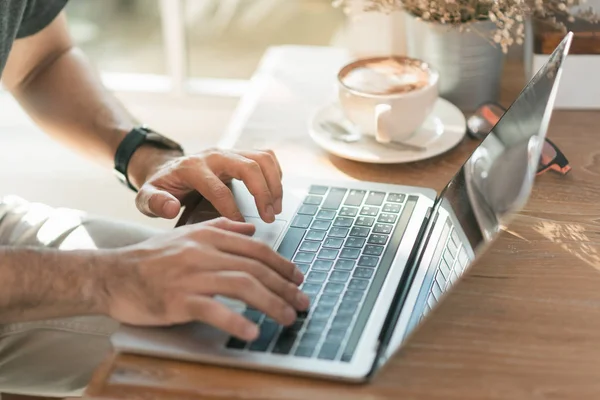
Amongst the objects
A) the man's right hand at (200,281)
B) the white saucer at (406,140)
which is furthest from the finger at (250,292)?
the white saucer at (406,140)

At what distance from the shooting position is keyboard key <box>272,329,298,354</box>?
68 cm

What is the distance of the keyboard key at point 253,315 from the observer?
2.33 feet

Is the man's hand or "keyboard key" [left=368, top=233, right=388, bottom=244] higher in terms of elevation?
the man's hand

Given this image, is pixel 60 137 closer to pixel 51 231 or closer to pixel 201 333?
pixel 51 231

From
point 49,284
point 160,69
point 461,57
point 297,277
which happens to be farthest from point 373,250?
point 160,69

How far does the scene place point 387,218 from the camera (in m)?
0.88

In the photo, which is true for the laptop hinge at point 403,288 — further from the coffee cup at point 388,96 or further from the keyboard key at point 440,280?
the coffee cup at point 388,96

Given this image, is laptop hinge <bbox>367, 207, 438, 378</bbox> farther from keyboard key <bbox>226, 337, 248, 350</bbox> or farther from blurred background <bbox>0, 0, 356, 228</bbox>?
blurred background <bbox>0, 0, 356, 228</bbox>

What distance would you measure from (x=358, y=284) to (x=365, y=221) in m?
0.13

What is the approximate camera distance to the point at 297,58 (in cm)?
135

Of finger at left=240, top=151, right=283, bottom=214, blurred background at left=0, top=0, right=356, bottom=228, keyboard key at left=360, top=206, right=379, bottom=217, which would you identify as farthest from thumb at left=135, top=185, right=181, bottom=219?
blurred background at left=0, top=0, right=356, bottom=228

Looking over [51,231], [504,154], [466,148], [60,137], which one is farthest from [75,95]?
[504,154]

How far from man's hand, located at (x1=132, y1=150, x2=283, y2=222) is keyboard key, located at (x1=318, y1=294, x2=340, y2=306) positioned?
0.52ft

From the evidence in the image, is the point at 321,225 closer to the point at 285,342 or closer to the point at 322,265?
the point at 322,265
